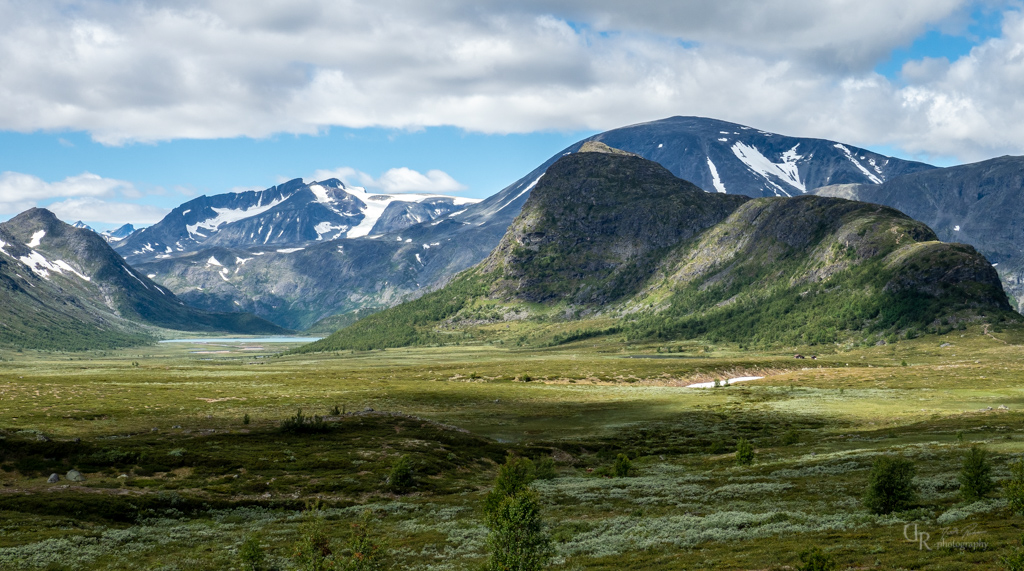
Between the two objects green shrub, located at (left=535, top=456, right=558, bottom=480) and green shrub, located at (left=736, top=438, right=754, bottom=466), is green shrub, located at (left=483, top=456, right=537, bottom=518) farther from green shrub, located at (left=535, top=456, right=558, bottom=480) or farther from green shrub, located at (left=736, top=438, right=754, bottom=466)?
green shrub, located at (left=736, top=438, right=754, bottom=466)

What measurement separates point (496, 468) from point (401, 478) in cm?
1413

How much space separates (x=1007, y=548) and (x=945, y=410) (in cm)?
7691

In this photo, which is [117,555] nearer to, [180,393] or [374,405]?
[374,405]

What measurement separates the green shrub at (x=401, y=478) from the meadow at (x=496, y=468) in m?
0.61

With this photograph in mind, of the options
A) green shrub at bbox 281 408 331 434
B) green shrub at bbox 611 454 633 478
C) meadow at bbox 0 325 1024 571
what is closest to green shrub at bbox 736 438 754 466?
meadow at bbox 0 325 1024 571

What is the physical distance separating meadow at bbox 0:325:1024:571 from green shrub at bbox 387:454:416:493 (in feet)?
1.99

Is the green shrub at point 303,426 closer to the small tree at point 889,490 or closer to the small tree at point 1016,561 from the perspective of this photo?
the small tree at point 889,490

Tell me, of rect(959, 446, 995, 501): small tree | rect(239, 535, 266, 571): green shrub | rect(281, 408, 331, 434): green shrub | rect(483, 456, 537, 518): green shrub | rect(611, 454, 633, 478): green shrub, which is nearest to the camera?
rect(239, 535, 266, 571): green shrub

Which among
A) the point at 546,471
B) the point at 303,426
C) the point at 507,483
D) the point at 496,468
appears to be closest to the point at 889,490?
the point at 507,483

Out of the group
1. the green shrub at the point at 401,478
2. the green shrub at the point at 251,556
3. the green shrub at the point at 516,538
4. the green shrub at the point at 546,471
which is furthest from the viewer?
the green shrub at the point at 546,471

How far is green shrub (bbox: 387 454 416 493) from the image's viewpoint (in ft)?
195

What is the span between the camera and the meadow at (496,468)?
3409 cm

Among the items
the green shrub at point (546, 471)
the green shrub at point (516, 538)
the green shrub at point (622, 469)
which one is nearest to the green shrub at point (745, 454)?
the green shrub at point (622, 469)

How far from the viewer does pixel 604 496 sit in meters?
51.0
